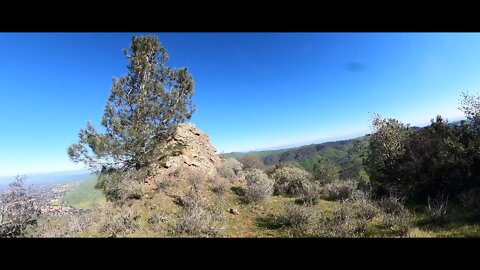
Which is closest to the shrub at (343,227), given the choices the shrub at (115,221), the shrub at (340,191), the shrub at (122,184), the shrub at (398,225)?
the shrub at (398,225)

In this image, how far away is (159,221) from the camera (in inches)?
351

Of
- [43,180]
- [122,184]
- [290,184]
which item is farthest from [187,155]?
[43,180]

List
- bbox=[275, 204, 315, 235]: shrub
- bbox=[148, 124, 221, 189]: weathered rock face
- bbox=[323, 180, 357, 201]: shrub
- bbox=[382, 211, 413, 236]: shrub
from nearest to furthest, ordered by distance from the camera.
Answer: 1. bbox=[382, 211, 413, 236]: shrub
2. bbox=[275, 204, 315, 235]: shrub
3. bbox=[323, 180, 357, 201]: shrub
4. bbox=[148, 124, 221, 189]: weathered rock face

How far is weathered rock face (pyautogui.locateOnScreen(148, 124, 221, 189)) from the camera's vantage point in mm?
14220

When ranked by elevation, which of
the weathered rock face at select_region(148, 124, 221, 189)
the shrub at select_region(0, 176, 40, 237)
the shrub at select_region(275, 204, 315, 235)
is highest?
the weathered rock face at select_region(148, 124, 221, 189)

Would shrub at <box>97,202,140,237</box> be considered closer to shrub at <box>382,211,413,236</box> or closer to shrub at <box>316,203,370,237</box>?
shrub at <box>316,203,370,237</box>

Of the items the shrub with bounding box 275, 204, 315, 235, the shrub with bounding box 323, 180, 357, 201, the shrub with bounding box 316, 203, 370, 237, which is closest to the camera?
the shrub with bounding box 316, 203, 370, 237

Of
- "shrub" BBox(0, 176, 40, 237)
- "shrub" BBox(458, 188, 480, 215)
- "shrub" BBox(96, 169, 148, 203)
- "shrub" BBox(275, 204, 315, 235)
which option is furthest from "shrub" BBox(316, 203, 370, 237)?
"shrub" BBox(0, 176, 40, 237)

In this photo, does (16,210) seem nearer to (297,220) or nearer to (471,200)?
(297,220)

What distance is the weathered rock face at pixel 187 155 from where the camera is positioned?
1422 cm

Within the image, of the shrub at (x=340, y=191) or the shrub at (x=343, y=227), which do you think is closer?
the shrub at (x=343, y=227)

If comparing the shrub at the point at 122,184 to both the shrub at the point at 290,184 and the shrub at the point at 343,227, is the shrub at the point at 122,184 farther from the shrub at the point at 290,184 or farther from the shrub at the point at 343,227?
the shrub at the point at 343,227

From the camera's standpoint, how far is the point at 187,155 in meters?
16.0

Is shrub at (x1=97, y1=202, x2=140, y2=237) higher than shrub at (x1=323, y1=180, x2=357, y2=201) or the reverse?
higher
